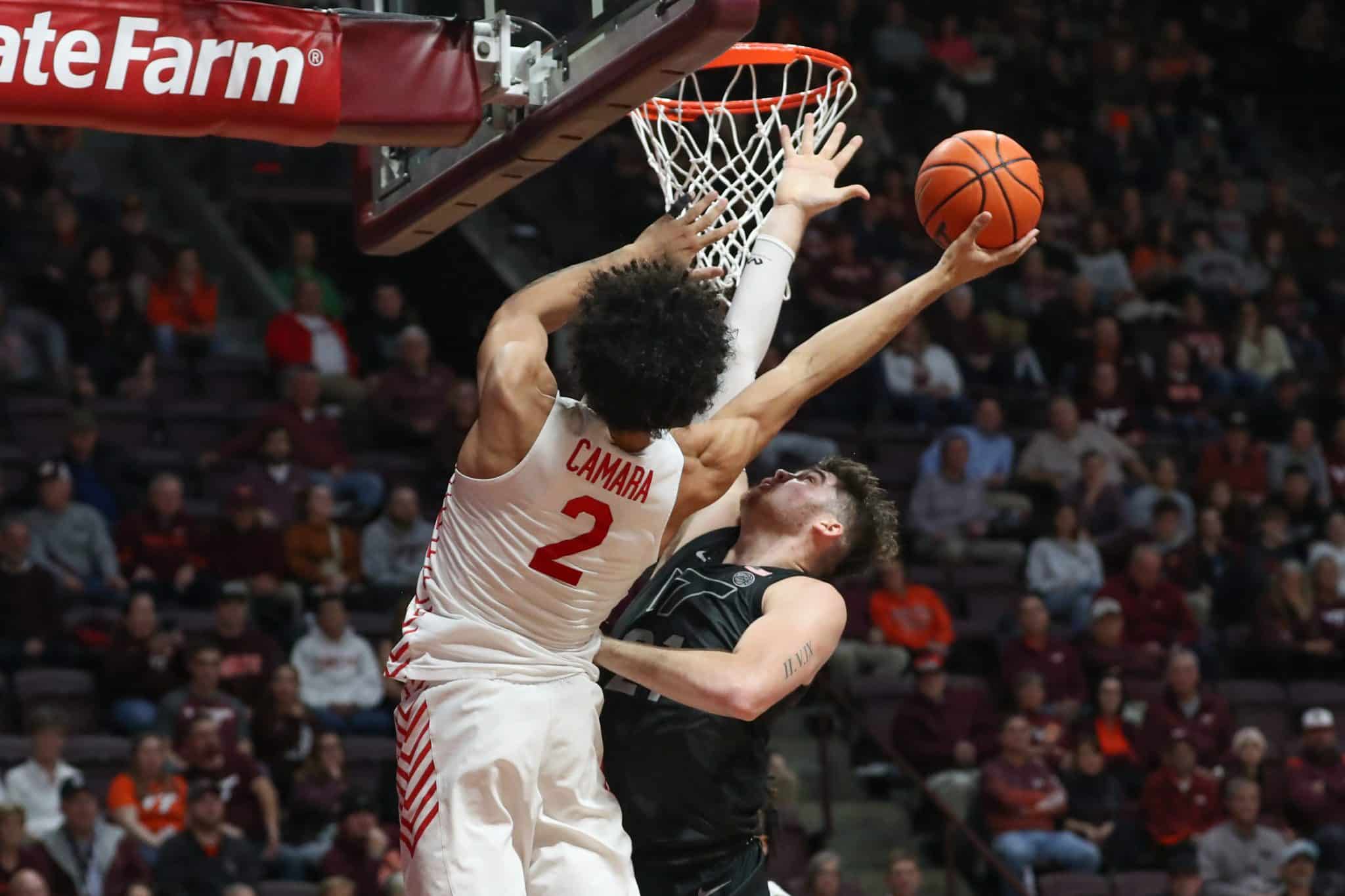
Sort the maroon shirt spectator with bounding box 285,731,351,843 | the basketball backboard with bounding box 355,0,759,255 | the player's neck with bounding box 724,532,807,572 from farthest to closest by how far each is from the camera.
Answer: the maroon shirt spectator with bounding box 285,731,351,843
the player's neck with bounding box 724,532,807,572
the basketball backboard with bounding box 355,0,759,255

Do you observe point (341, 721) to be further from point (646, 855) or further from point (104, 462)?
point (646, 855)

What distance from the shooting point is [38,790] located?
8.70 m

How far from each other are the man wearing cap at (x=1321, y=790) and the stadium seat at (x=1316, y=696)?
593mm

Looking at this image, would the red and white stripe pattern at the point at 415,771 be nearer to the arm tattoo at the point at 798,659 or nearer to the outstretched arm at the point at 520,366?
the outstretched arm at the point at 520,366

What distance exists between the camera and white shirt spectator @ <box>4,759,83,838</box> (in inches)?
341

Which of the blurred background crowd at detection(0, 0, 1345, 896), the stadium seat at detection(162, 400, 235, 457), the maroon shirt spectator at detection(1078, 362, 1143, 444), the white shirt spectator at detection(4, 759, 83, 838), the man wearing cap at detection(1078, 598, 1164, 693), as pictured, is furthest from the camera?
the maroon shirt spectator at detection(1078, 362, 1143, 444)

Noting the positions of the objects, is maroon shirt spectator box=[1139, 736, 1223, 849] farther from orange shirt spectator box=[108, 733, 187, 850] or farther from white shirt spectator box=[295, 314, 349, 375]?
white shirt spectator box=[295, 314, 349, 375]

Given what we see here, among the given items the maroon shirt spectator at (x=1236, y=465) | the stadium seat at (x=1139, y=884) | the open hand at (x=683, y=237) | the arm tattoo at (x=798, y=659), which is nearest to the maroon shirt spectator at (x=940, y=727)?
the stadium seat at (x=1139, y=884)

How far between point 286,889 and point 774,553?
4816mm

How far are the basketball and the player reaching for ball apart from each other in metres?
0.91

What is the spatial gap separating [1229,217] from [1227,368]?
75.3 inches

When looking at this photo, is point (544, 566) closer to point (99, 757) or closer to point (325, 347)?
point (99, 757)

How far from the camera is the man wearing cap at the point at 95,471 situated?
34.0ft

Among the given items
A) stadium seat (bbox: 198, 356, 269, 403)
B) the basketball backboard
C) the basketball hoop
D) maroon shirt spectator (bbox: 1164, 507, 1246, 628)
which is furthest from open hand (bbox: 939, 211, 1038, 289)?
maroon shirt spectator (bbox: 1164, 507, 1246, 628)
